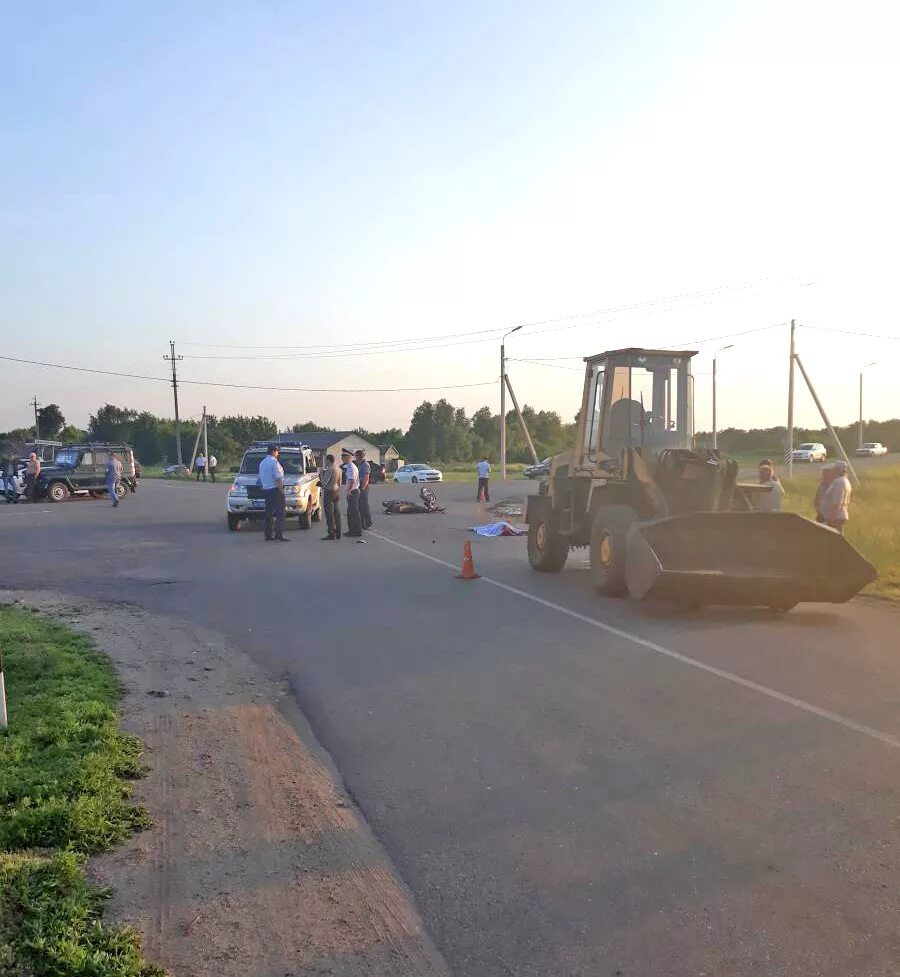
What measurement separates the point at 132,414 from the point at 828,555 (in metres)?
118

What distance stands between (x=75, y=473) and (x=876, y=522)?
28.0 meters

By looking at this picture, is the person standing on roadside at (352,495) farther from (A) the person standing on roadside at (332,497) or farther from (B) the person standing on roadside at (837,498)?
(B) the person standing on roadside at (837,498)

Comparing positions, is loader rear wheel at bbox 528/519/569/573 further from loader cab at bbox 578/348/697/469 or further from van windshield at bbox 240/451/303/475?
van windshield at bbox 240/451/303/475

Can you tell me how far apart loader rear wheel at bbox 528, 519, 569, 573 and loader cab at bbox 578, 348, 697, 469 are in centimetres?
141

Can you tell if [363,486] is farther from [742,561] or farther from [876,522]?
[742,561]

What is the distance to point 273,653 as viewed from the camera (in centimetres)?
824

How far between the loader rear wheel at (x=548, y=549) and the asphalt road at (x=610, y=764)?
66.3 inches

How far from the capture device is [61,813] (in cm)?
421

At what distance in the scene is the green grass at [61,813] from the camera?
10.2 ft

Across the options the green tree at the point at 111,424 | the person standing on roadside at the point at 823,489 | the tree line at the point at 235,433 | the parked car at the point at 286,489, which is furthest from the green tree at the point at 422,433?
the person standing on roadside at the point at 823,489

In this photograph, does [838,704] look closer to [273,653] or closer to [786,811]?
[786,811]

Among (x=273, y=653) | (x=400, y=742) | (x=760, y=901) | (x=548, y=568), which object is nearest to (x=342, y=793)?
(x=400, y=742)

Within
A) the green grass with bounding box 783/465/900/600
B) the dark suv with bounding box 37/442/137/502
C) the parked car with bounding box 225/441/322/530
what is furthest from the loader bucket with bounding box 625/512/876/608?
the dark suv with bounding box 37/442/137/502

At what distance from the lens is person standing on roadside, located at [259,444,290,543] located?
1773 centimetres
